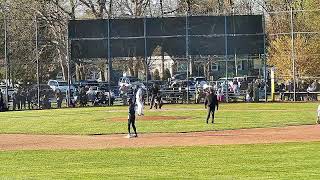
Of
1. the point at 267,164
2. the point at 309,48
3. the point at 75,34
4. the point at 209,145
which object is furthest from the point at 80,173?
the point at 309,48

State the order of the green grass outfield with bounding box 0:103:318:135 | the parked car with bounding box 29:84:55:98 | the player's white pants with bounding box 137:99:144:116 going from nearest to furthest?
the green grass outfield with bounding box 0:103:318:135 → the player's white pants with bounding box 137:99:144:116 → the parked car with bounding box 29:84:55:98

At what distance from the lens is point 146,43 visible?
188 feet

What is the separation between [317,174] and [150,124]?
19.6 m

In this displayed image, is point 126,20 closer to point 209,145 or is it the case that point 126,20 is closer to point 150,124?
point 150,124

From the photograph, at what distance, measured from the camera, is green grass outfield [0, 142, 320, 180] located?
1652 cm

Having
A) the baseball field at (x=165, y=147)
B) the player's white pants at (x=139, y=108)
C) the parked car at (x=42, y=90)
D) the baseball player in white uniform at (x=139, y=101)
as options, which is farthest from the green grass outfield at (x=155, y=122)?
the parked car at (x=42, y=90)

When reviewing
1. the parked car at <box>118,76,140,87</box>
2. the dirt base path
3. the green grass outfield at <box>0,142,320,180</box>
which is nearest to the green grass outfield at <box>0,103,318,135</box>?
the dirt base path

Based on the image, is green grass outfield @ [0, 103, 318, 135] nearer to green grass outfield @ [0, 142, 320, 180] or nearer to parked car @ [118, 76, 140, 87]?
green grass outfield @ [0, 142, 320, 180]

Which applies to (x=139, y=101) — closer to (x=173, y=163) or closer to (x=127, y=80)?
(x=173, y=163)

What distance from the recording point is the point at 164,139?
1081 inches

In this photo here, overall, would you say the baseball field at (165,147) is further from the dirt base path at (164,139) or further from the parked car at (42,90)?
the parked car at (42,90)

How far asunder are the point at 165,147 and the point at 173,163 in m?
5.07

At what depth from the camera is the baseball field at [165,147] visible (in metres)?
17.2

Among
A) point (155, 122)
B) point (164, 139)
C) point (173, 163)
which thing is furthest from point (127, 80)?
point (173, 163)
